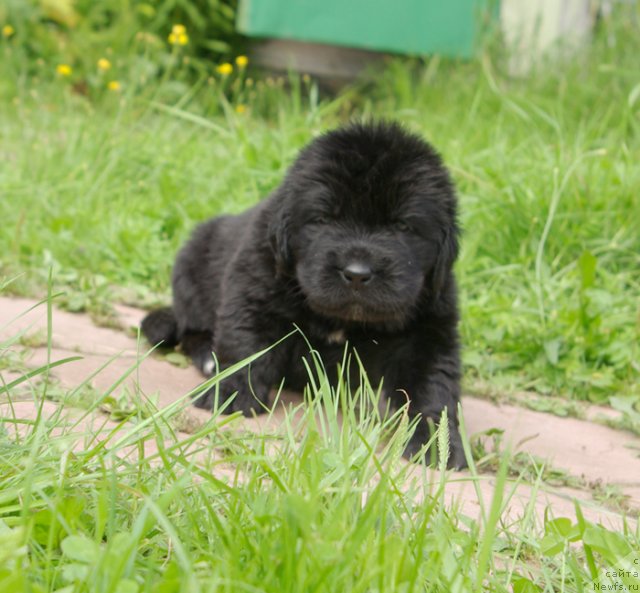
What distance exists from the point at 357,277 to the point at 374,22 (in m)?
5.01

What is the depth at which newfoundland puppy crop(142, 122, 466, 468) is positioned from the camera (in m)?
3.00

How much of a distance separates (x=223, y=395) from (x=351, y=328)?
50cm

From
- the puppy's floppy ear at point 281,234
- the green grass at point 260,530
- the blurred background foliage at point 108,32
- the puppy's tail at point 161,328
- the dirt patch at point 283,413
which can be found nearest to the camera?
the green grass at point 260,530

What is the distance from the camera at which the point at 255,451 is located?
199 centimetres

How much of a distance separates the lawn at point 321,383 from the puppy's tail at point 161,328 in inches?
12.3

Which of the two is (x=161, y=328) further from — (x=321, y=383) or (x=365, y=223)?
(x=321, y=383)

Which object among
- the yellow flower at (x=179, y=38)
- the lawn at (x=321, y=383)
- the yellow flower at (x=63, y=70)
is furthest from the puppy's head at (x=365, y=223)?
the yellow flower at (x=63, y=70)

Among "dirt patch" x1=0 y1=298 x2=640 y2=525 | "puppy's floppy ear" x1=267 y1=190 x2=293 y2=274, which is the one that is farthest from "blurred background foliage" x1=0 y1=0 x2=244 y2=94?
"puppy's floppy ear" x1=267 y1=190 x2=293 y2=274

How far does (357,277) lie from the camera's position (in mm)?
2945

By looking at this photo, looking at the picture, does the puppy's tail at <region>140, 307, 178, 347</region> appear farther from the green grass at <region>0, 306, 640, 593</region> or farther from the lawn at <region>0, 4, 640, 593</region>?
the green grass at <region>0, 306, 640, 593</region>

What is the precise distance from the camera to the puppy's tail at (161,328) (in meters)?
3.71

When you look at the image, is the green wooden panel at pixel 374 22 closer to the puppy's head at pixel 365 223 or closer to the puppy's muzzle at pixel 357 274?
the puppy's head at pixel 365 223

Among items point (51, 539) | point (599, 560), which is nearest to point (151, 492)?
point (51, 539)

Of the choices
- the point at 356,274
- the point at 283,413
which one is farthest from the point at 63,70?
the point at 356,274
